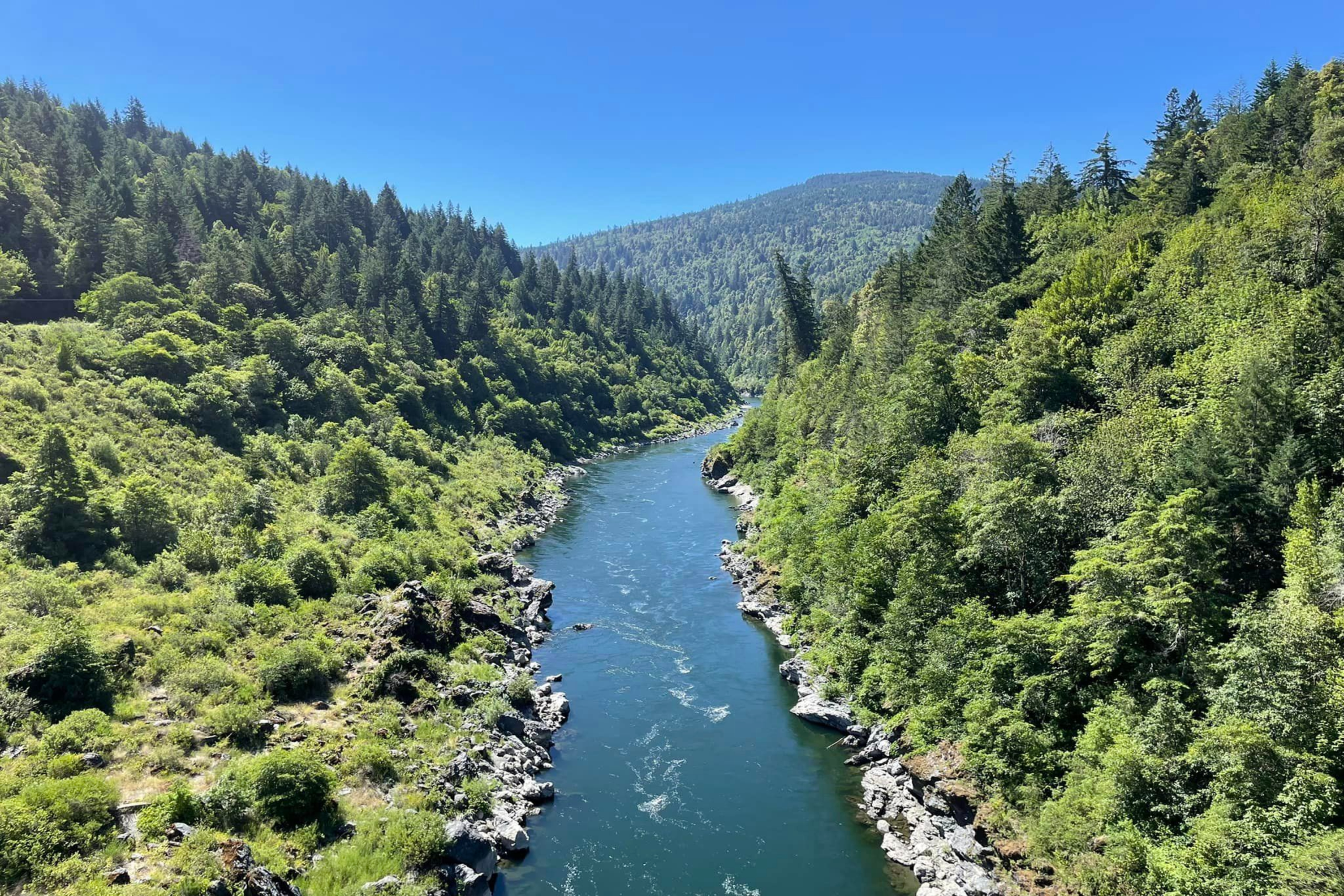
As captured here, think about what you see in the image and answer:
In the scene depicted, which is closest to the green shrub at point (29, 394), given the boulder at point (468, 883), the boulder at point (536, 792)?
the boulder at point (536, 792)

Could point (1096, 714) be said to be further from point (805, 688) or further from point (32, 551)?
point (32, 551)

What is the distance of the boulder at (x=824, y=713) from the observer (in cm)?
3556

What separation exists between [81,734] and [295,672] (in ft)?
27.6

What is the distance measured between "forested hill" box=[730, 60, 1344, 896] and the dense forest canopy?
21858 mm

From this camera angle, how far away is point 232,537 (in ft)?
151

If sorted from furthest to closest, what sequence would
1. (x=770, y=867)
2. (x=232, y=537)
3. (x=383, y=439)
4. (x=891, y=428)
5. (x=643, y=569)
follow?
1. (x=383, y=439)
2. (x=643, y=569)
3. (x=891, y=428)
4. (x=232, y=537)
5. (x=770, y=867)

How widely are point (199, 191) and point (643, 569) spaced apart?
121486 mm

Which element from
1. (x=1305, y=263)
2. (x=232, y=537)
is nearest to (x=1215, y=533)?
(x=1305, y=263)

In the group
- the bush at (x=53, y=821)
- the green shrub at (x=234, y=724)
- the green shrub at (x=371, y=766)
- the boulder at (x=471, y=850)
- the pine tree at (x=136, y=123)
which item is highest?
the pine tree at (x=136, y=123)

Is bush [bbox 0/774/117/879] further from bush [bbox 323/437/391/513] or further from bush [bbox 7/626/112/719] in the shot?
bush [bbox 323/437/391/513]

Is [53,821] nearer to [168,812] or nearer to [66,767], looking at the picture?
[168,812]

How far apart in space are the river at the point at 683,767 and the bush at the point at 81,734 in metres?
16.6

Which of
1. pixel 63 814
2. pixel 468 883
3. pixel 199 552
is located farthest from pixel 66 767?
pixel 199 552

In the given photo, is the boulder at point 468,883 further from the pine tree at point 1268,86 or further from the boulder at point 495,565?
the pine tree at point 1268,86
